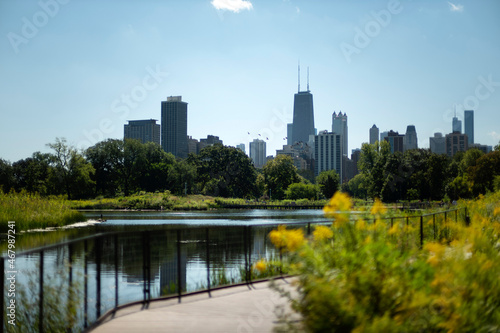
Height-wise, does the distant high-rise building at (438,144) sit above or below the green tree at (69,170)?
above

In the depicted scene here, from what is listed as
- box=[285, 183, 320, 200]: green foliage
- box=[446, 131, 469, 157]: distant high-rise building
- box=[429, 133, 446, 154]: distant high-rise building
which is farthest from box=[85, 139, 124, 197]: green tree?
box=[446, 131, 469, 157]: distant high-rise building

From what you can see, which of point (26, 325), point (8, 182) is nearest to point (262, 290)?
point (26, 325)

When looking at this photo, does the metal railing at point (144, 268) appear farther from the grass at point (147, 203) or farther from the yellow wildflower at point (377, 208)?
the grass at point (147, 203)

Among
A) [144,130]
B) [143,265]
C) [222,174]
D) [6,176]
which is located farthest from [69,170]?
[144,130]

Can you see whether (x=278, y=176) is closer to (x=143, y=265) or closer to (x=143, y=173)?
(x=143, y=173)

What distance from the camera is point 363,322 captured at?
3.84 meters

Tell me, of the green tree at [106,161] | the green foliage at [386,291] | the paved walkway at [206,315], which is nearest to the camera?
the green foliage at [386,291]

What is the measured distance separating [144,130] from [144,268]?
6449 inches

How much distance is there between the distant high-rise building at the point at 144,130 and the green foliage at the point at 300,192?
7778 cm

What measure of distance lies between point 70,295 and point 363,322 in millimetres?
4937

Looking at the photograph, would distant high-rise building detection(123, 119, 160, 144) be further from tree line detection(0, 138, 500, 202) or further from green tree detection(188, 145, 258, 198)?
green tree detection(188, 145, 258, 198)

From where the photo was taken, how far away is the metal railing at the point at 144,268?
23.9ft

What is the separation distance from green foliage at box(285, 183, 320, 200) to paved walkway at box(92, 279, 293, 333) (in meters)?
90.4

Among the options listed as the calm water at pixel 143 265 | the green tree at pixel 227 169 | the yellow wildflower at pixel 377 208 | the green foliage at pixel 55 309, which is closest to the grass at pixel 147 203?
the green tree at pixel 227 169
